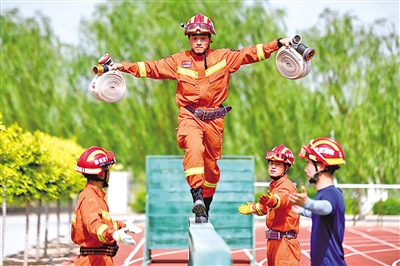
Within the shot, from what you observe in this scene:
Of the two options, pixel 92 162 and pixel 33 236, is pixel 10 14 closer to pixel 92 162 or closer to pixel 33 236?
pixel 33 236

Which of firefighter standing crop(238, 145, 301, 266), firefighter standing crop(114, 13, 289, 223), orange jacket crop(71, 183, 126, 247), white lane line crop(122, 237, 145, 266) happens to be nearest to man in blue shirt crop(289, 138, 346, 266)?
orange jacket crop(71, 183, 126, 247)

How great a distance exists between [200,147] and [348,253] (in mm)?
8994

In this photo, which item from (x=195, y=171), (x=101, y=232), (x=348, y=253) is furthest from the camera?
(x=348, y=253)

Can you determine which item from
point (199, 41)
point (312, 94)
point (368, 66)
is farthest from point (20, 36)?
point (199, 41)

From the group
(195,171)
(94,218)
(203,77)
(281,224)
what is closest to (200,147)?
(195,171)

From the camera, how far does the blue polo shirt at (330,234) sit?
5.97 m

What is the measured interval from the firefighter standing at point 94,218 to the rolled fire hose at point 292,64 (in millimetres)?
2455

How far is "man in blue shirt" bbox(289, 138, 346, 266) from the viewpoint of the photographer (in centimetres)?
596

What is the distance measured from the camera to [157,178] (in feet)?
46.2

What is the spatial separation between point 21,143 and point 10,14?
19512mm

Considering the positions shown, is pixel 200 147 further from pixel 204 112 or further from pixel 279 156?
pixel 279 156

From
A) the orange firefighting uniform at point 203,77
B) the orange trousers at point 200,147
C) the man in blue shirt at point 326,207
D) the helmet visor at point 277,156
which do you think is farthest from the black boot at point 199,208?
the man in blue shirt at point 326,207

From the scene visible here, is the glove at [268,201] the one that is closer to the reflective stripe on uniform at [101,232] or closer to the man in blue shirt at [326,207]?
the man in blue shirt at [326,207]

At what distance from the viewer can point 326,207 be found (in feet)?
19.2
